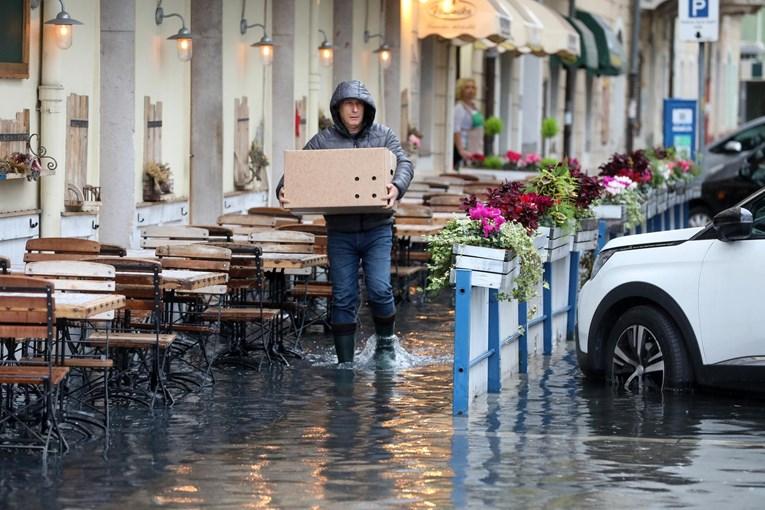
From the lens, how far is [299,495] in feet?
29.9

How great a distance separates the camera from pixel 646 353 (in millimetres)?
12719

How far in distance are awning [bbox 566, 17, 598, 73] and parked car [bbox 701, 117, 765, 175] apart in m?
11.0

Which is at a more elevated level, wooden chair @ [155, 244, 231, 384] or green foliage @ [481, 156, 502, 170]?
green foliage @ [481, 156, 502, 170]

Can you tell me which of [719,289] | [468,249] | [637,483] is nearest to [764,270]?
[719,289]

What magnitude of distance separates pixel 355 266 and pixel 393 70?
49.1 feet

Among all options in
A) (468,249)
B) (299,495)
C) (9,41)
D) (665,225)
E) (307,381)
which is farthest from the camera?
(665,225)

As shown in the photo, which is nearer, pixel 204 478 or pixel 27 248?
pixel 204 478

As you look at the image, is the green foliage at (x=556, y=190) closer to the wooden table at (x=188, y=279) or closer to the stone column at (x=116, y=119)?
the wooden table at (x=188, y=279)

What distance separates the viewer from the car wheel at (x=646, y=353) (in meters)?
12.4

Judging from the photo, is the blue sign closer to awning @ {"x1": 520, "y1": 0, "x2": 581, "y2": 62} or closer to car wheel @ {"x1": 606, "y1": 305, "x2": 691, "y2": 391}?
awning @ {"x1": 520, "y1": 0, "x2": 581, "y2": 62}

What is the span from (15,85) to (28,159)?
0.64 m

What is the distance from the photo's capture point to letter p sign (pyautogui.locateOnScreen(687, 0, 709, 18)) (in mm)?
26062

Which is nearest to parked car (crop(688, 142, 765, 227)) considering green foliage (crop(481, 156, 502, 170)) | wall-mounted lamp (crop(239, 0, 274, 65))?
green foliage (crop(481, 156, 502, 170))

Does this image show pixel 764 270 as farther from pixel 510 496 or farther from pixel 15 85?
pixel 15 85
